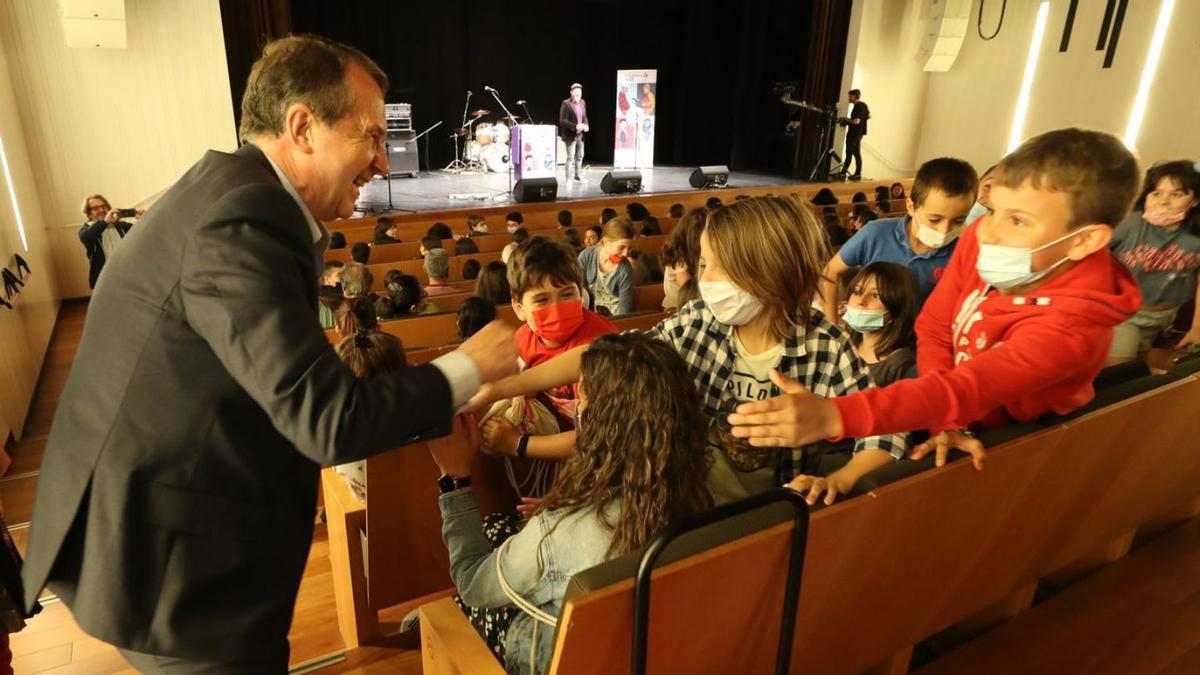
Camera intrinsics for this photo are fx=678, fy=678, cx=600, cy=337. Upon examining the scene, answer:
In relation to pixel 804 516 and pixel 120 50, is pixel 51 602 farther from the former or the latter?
pixel 120 50

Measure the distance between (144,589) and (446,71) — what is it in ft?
40.8

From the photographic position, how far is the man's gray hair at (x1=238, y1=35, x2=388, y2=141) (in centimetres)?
109

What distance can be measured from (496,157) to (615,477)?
1134 cm

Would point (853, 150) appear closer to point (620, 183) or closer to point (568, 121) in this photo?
point (620, 183)

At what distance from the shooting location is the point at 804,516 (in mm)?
1119

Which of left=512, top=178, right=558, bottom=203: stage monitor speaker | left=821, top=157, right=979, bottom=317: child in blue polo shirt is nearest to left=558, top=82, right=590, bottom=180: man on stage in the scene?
left=512, top=178, right=558, bottom=203: stage monitor speaker

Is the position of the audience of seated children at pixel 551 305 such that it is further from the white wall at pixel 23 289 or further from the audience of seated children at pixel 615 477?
the white wall at pixel 23 289

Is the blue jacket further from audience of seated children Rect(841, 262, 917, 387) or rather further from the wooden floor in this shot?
the wooden floor

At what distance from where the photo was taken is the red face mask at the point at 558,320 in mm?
2076

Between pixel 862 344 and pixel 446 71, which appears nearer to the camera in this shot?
pixel 862 344

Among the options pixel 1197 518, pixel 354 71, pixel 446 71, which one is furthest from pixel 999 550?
pixel 446 71

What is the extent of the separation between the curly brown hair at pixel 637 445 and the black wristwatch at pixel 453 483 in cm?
27

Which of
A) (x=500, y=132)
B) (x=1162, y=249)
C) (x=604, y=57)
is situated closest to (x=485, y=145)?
(x=500, y=132)

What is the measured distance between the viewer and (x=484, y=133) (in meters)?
11.5
